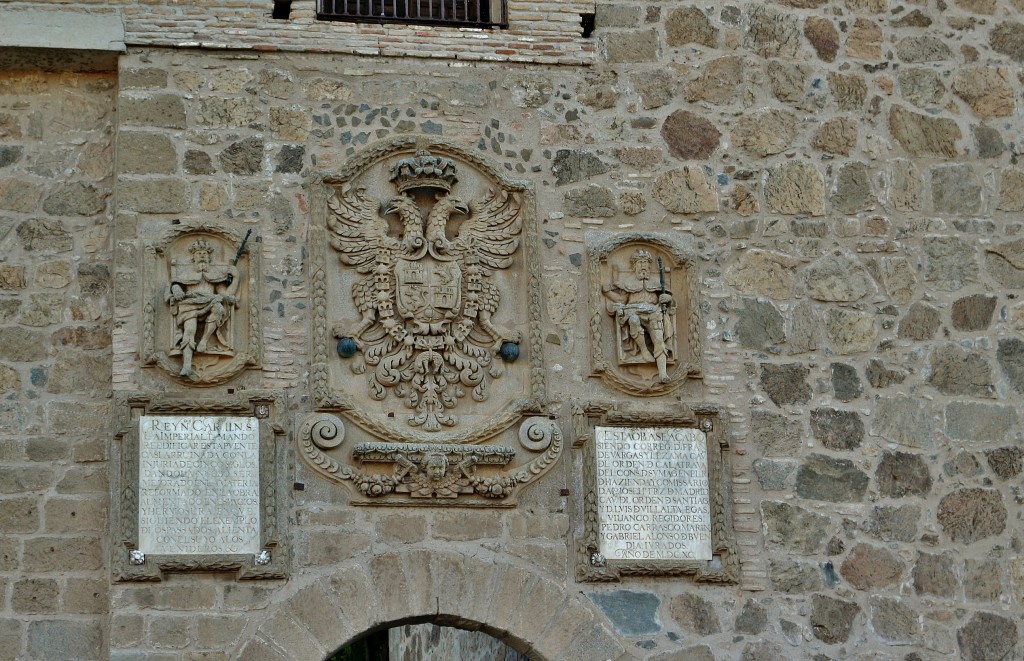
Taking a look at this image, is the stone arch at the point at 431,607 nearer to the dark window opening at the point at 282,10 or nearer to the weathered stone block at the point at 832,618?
the weathered stone block at the point at 832,618

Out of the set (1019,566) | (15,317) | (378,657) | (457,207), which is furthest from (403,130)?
(378,657)

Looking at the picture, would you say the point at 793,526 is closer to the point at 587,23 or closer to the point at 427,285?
the point at 427,285

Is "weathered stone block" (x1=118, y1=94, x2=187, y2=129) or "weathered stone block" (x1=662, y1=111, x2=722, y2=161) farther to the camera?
"weathered stone block" (x1=662, y1=111, x2=722, y2=161)

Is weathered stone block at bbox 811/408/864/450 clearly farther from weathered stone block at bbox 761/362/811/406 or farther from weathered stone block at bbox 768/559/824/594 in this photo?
weathered stone block at bbox 768/559/824/594

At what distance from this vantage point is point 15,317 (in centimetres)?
1038

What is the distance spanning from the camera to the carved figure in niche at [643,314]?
416 inches

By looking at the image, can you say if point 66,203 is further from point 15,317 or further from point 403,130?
point 403,130

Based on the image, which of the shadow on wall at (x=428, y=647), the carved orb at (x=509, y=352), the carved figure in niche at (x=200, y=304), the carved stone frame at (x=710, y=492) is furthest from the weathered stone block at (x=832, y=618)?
the shadow on wall at (x=428, y=647)

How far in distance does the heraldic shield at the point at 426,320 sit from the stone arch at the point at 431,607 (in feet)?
1.21

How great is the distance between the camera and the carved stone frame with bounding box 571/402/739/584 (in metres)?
10.2

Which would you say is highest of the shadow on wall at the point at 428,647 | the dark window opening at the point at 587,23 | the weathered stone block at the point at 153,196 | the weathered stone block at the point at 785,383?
the dark window opening at the point at 587,23

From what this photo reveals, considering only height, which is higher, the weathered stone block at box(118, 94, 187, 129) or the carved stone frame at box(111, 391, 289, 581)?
the weathered stone block at box(118, 94, 187, 129)

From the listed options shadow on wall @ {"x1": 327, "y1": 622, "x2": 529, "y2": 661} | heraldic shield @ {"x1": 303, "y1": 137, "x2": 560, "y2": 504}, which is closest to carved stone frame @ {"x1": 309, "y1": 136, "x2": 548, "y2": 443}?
heraldic shield @ {"x1": 303, "y1": 137, "x2": 560, "y2": 504}

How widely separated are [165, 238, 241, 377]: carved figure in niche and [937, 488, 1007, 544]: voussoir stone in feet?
12.1
